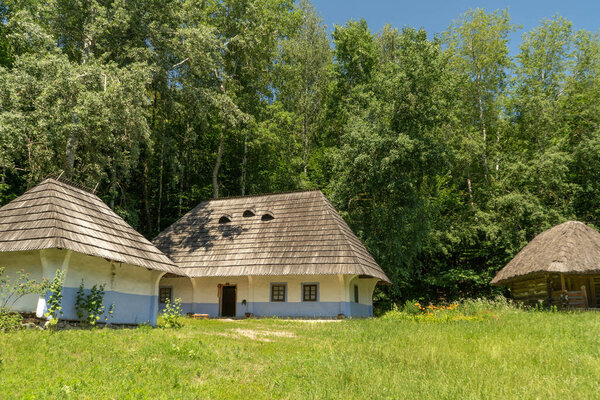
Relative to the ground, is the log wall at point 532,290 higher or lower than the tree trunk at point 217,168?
lower

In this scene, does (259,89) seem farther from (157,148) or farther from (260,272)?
(260,272)

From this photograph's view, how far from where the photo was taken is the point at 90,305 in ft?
38.4

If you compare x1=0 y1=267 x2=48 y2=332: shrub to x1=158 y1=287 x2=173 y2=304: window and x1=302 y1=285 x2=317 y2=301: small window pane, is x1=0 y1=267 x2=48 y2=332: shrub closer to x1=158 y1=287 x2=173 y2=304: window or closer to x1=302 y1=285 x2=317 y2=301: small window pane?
x1=158 y1=287 x2=173 y2=304: window

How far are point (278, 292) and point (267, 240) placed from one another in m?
2.38

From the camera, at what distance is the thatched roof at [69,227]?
35.5ft

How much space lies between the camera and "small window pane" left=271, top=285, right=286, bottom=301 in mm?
19250

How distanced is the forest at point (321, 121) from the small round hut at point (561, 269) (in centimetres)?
449

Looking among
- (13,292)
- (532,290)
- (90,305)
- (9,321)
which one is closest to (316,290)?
(90,305)

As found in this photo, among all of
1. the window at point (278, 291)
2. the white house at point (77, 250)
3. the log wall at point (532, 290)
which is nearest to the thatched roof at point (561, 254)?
the log wall at point (532, 290)

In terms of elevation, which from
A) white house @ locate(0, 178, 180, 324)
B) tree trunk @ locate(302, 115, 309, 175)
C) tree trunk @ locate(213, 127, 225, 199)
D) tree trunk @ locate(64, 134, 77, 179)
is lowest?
white house @ locate(0, 178, 180, 324)

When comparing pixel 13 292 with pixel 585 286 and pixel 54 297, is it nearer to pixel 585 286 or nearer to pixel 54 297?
pixel 54 297

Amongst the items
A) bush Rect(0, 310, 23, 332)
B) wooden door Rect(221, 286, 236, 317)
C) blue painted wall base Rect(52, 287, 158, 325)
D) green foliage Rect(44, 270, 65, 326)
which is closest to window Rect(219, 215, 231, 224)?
wooden door Rect(221, 286, 236, 317)

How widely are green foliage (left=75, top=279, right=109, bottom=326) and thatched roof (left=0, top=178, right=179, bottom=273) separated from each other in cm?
114

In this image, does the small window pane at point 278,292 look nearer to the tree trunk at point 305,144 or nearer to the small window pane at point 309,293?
the small window pane at point 309,293
